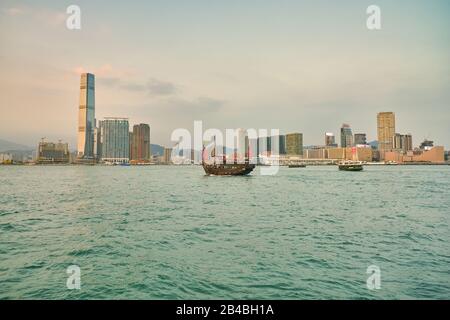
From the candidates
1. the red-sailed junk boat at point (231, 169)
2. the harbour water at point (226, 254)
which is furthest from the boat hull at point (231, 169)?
the harbour water at point (226, 254)

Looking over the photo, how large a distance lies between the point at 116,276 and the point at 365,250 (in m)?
8.52

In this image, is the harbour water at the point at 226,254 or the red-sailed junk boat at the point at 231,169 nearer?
the harbour water at the point at 226,254

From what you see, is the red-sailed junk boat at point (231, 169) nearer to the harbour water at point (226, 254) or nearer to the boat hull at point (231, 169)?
the boat hull at point (231, 169)

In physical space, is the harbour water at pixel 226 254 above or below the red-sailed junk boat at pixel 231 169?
below

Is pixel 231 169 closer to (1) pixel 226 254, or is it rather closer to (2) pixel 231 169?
(2) pixel 231 169

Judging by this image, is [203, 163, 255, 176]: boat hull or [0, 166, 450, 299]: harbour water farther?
[203, 163, 255, 176]: boat hull

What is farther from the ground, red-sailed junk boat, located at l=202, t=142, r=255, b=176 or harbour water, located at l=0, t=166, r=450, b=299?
red-sailed junk boat, located at l=202, t=142, r=255, b=176

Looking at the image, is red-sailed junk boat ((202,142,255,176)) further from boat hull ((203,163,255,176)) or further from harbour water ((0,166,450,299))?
harbour water ((0,166,450,299))

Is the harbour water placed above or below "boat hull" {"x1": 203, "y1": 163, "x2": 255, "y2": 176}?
below

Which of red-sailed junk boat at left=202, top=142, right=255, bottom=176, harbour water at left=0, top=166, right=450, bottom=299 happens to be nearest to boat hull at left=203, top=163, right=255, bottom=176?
red-sailed junk boat at left=202, top=142, right=255, bottom=176

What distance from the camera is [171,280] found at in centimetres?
895

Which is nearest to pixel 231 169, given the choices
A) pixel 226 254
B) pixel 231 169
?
pixel 231 169
